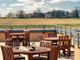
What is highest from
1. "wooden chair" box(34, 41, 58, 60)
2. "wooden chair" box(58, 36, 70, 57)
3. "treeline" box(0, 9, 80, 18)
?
"wooden chair" box(34, 41, 58, 60)

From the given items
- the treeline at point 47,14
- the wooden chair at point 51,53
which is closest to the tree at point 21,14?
the treeline at point 47,14

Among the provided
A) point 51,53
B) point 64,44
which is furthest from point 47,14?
point 51,53

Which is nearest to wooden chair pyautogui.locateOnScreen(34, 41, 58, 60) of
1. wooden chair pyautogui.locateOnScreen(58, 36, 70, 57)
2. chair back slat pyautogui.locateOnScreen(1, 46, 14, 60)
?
chair back slat pyautogui.locateOnScreen(1, 46, 14, 60)

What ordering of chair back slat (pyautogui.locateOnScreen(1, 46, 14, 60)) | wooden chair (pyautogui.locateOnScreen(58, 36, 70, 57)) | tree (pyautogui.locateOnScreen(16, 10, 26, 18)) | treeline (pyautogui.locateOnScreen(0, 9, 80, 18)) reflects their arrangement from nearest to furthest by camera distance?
chair back slat (pyautogui.locateOnScreen(1, 46, 14, 60)) < wooden chair (pyautogui.locateOnScreen(58, 36, 70, 57)) < treeline (pyautogui.locateOnScreen(0, 9, 80, 18)) < tree (pyautogui.locateOnScreen(16, 10, 26, 18))

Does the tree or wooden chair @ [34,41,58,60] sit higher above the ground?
wooden chair @ [34,41,58,60]

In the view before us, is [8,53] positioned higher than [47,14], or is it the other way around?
[8,53]

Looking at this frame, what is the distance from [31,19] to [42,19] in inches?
37.3

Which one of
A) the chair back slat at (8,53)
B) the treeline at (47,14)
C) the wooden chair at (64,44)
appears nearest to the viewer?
the chair back slat at (8,53)

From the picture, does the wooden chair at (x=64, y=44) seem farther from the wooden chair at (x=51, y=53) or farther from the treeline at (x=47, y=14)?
the treeline at (x=47, y=14)

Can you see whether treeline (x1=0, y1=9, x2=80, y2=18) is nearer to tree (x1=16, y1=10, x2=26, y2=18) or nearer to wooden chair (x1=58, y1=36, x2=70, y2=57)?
tree (x1=16, y1=10, x2=26, y2=18)

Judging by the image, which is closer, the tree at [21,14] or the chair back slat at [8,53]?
the chair back slat at [8,53]

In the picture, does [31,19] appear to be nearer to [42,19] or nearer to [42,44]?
[42,19]

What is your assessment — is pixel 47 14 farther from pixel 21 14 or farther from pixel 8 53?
pixel 8 53

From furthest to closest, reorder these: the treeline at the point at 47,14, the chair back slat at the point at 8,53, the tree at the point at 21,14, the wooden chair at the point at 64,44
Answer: the tree at the point at 21,14
the treeline at the point at 47,14
the wooden chair at the point at 64,44
the chair back slat at the point at 8,53
